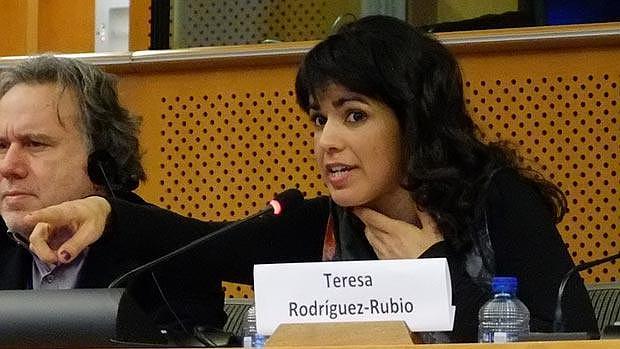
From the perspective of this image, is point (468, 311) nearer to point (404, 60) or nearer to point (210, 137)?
point (404, 60)

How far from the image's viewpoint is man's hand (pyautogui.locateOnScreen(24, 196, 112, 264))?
6.36 ft

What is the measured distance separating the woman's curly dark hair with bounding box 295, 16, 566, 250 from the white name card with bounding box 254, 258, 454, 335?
602mm

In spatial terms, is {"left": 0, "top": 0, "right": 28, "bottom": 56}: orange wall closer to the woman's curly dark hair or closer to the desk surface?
the woman's curly dark hair

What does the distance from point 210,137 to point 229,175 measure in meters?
0.11

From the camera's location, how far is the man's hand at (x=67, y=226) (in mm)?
1939

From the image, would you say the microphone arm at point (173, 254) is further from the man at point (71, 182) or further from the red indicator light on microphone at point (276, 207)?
the man at point (71, 182)

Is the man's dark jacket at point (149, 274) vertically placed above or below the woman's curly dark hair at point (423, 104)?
below

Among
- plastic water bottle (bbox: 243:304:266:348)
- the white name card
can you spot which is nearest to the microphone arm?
plastic water bottle (bbox: 243:304:266:348)

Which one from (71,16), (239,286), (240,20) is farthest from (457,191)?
(71,16)

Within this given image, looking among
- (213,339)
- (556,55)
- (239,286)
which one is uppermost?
(556,55)

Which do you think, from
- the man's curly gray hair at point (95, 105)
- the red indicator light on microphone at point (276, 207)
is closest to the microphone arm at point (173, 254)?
the red indicator light on microphone at point (276, 207)

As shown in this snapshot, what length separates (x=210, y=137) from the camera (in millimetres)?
2896

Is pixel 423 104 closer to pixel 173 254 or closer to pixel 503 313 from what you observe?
pixel 503 313

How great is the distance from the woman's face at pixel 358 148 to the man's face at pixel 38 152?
1.55ft
